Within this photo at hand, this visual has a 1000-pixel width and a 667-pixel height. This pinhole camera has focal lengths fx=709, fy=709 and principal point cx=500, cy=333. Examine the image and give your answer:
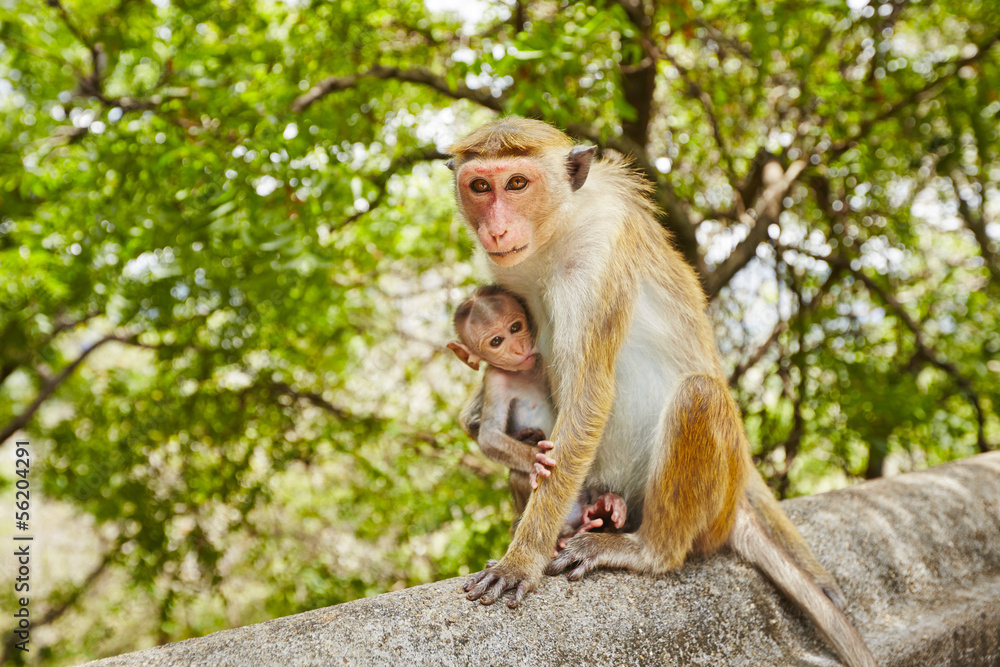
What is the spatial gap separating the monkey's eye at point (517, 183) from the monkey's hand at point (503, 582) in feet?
4.20

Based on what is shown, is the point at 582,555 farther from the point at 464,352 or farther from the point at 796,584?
the point at 464,352

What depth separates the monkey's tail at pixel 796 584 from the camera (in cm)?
230

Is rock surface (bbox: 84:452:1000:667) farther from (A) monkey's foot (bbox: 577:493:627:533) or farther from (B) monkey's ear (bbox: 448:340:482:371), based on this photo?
(B) monkey's ear (bbox: 448:340:482:371)

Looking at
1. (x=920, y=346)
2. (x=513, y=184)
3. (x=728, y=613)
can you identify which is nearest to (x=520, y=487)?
(x=728, y=613)

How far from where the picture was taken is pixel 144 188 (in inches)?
137

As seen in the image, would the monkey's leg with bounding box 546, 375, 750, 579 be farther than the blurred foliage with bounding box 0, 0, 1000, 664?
No

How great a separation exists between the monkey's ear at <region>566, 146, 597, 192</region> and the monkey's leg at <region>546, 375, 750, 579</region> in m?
0.86

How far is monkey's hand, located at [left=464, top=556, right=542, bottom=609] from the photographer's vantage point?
81.9 inches

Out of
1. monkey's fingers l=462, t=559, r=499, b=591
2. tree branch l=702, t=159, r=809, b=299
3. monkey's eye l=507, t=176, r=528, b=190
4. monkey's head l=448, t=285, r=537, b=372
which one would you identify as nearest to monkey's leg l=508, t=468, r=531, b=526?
monkey's head l=448, t=285, r=537, b=372

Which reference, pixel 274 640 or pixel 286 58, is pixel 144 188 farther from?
pixel 274 640

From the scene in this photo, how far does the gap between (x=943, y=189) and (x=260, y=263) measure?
5.84 metres

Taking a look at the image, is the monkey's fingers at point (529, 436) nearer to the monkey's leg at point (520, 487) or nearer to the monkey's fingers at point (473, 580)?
the monkey's leg at point (520, 487)

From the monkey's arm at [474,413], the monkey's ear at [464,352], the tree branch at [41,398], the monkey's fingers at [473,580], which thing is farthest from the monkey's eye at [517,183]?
the tree branch at [41,398]

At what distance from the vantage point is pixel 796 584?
2404 millimetres
